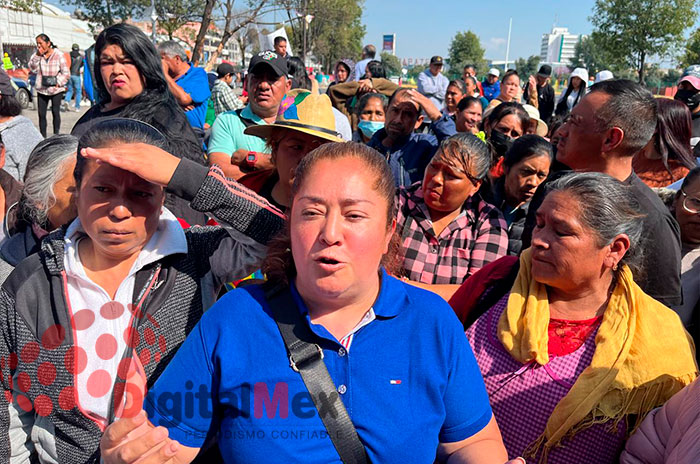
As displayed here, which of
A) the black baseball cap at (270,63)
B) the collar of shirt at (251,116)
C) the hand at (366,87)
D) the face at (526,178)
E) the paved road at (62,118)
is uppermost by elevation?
the black baseball cap at (270,63)

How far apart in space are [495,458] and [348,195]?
2.92ft

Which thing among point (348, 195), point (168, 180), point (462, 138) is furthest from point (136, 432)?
point (462, 138)

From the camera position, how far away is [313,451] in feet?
4.78

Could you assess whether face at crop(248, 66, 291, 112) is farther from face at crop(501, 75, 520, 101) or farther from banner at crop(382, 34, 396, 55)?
banner at crop(382, 34, 396, 55)

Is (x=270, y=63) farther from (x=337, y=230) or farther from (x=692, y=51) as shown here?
(x=692, y=51)

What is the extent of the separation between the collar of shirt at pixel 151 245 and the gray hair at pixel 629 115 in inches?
89.7

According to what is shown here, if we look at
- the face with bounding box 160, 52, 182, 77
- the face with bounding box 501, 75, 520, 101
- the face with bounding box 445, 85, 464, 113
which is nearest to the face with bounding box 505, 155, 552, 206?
the face with bounding box 160, 52, 182, 77

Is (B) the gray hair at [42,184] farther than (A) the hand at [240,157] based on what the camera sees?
No

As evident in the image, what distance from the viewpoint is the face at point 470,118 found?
607 centimetres

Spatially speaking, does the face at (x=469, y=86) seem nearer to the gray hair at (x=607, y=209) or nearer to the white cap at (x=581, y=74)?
the white cap at (x=581, y=74)

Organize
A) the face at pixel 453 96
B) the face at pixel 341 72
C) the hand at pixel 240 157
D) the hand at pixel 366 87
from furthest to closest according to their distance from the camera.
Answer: the face at pixel 341 72 → the face at pixel 453 96 → the hand at pixel 366 87 → the hand at pixel 240 157

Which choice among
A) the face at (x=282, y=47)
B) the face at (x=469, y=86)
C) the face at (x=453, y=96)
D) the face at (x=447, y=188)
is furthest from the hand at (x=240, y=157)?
the face at (x=469, y=86)

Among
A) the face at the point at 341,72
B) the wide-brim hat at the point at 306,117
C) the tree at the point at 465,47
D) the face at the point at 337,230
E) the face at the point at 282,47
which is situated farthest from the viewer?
the tree at the point at 465,47

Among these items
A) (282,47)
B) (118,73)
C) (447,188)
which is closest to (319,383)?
A: (447,188)
